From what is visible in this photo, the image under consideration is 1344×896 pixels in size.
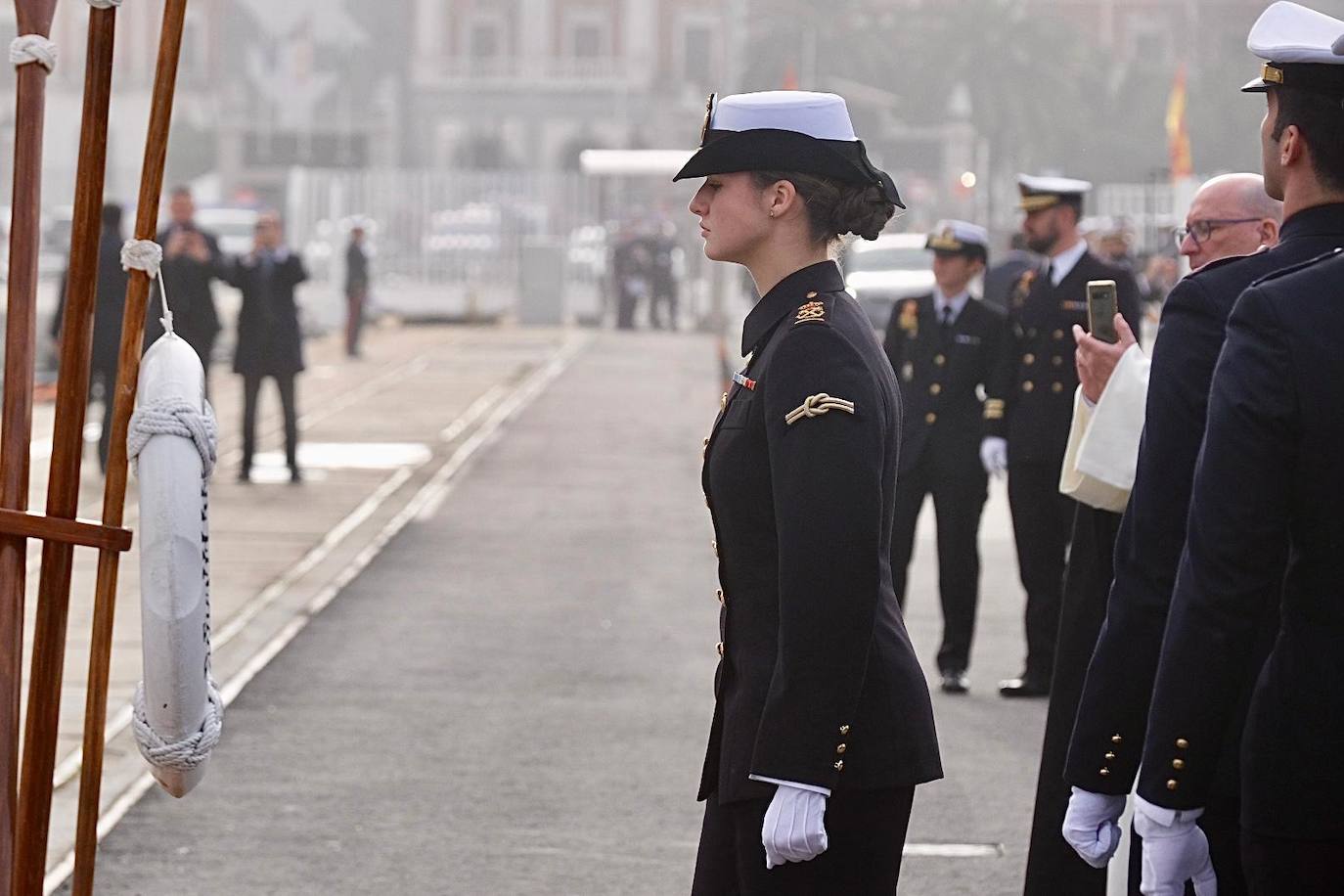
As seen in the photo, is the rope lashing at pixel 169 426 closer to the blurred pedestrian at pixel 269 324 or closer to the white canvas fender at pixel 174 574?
the white canvas fender at pixel 174 574

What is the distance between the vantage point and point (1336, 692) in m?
2.88

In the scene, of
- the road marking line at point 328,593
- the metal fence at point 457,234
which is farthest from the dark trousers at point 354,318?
A: the metal fence at point 457,234

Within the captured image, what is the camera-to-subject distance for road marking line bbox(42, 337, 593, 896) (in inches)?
257

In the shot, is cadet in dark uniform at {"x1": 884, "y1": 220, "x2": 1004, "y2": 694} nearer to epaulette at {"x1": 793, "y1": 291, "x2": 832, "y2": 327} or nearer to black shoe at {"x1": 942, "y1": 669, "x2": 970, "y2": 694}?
black shoe at {"x1": 942, "y1": 669, "x2": 970, "y2": 694}

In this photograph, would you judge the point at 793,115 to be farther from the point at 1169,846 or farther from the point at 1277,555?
the point at 1169,846

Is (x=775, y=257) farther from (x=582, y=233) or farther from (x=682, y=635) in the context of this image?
(x=582, y=233)

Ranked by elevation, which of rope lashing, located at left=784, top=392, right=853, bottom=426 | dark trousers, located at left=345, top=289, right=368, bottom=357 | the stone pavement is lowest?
dark trousers, located at left=345, top=289, right=368, bottom=357

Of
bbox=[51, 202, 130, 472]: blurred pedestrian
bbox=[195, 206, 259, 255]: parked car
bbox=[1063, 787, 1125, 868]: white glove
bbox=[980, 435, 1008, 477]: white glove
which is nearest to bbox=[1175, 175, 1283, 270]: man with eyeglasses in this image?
bbox=[1063, 787, 1125, 868]: white glove

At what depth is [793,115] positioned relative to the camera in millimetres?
3473

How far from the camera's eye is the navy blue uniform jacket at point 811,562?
3.27 meters

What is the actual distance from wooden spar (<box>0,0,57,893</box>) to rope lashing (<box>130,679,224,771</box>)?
0.18 m

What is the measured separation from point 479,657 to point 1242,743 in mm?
6566

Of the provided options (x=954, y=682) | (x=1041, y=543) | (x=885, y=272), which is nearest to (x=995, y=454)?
(x=1041, y=543)

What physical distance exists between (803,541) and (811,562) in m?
0.03
